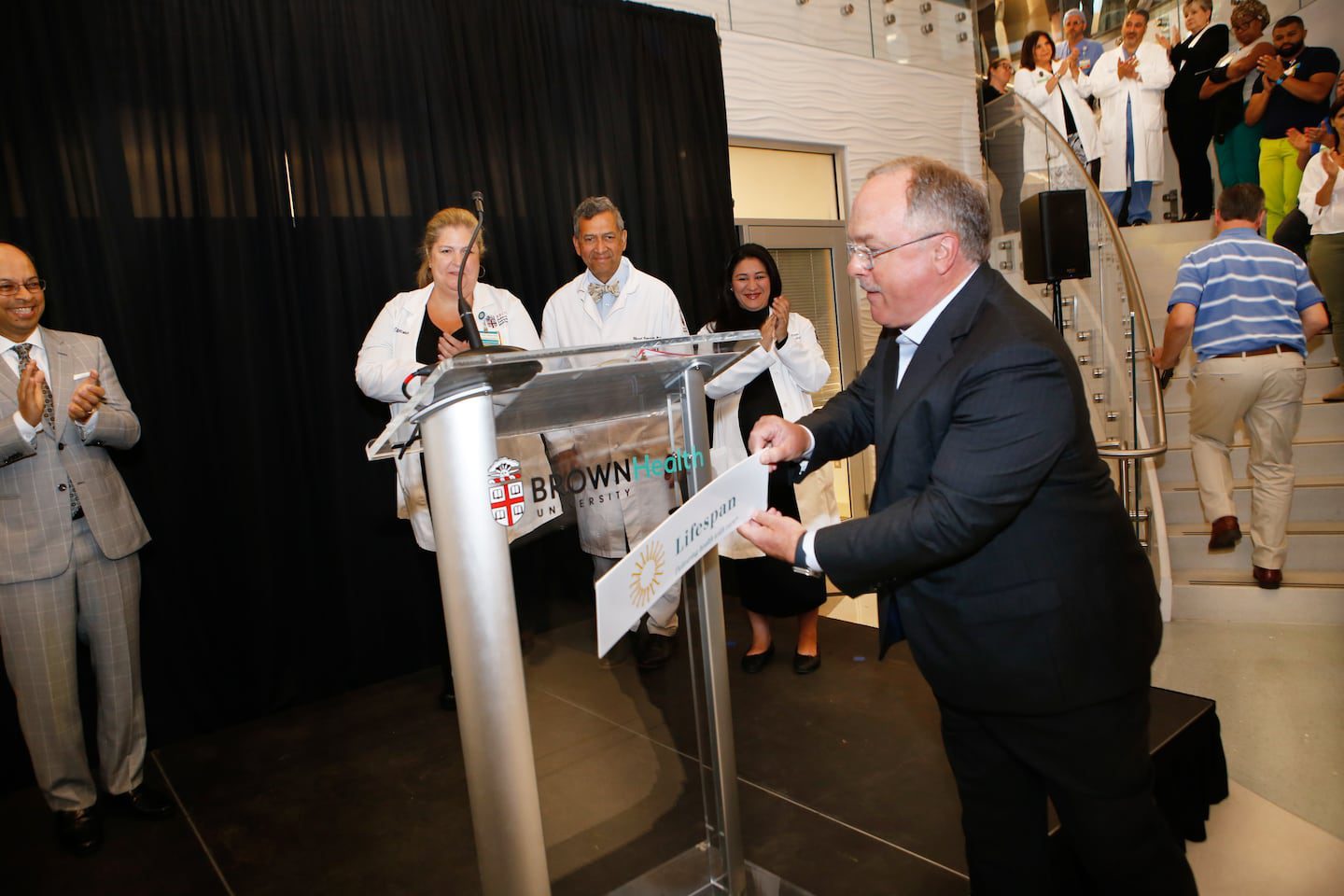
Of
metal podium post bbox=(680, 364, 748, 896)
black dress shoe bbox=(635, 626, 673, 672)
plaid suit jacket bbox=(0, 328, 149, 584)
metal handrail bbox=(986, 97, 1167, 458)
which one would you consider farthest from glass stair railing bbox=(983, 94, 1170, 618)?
plaid suit jacket bbox=(0, 328, 149, 584)

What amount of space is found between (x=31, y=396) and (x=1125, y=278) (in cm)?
498

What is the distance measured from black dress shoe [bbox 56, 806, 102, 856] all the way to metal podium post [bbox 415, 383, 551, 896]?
189 centimetres

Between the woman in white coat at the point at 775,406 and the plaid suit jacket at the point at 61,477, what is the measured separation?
204 cm

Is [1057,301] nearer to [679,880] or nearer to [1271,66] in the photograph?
[1271,66]

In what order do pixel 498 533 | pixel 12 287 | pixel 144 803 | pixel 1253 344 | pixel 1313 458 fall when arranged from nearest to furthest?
pixel 498 533
pixel 12 287
pixel 144 803
pixel 1253 344
pixel 1313 458

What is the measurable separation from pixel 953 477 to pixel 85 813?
275 cm

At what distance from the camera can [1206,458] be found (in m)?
4.24

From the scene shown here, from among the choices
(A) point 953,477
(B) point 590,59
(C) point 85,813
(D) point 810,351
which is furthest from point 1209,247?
(C) point 85,813

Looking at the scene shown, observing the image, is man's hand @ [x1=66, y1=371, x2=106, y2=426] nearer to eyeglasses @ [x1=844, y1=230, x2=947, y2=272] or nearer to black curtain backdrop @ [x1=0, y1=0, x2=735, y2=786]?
black curtain backdrop @ [x1=0, y1=0, x2=735, y2=786]

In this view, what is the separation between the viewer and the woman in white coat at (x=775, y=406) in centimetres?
329

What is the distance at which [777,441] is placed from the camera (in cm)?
158

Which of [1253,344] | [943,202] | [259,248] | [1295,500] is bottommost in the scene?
[1295,500]

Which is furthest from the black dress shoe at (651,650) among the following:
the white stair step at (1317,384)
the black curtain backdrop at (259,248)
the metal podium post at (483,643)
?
the white stair step at (1317,384)

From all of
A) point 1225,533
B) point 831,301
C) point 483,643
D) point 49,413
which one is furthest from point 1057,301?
point 49,413
